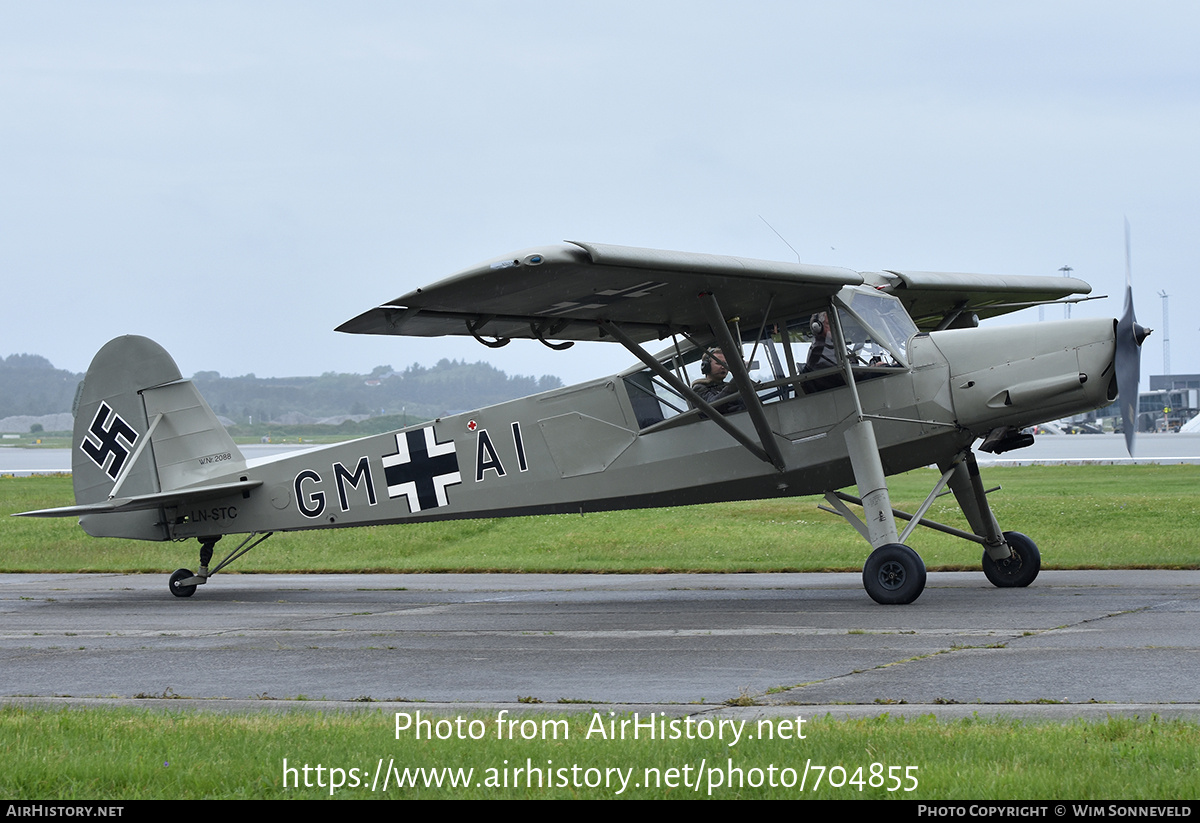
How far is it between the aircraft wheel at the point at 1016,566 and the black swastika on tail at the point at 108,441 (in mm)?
12418

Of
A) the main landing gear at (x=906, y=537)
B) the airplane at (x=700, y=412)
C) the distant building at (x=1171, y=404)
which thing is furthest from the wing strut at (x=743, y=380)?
the distant building at (x=1171, y=404)

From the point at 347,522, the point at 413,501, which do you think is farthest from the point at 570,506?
the point at 347,522

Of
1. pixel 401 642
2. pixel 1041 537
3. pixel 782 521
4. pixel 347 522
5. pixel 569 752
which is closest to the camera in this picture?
pixel 569 752

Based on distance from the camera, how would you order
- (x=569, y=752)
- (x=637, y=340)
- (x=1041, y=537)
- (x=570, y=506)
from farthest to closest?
1. (x=1041, y=537)
2. (x=570, y=506)
3. (x=637, y=340)
4. (x=569, y=752)

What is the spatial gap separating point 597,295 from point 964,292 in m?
5.98

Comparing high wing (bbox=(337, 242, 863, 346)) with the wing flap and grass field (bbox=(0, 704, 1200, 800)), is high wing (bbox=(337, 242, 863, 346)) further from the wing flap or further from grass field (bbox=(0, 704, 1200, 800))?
grass field (bbox=(0, 704, 1200, 800))

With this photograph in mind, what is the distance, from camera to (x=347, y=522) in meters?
16.3

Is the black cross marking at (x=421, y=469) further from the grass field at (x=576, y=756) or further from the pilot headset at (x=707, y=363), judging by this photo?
the grass field at (x=576, y=756)

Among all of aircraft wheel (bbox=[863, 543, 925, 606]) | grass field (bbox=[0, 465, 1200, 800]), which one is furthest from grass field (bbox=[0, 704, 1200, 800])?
aircraft wheel (bbox=[863, 543, 925, 606])

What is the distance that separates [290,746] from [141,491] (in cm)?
1248

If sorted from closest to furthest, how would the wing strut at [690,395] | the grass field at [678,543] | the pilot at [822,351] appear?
the wing strut at [690,395]
the pilot at [822,351]
the grass field at [678,543]

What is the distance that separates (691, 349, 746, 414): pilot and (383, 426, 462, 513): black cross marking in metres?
3.73

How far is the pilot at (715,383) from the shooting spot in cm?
1353
